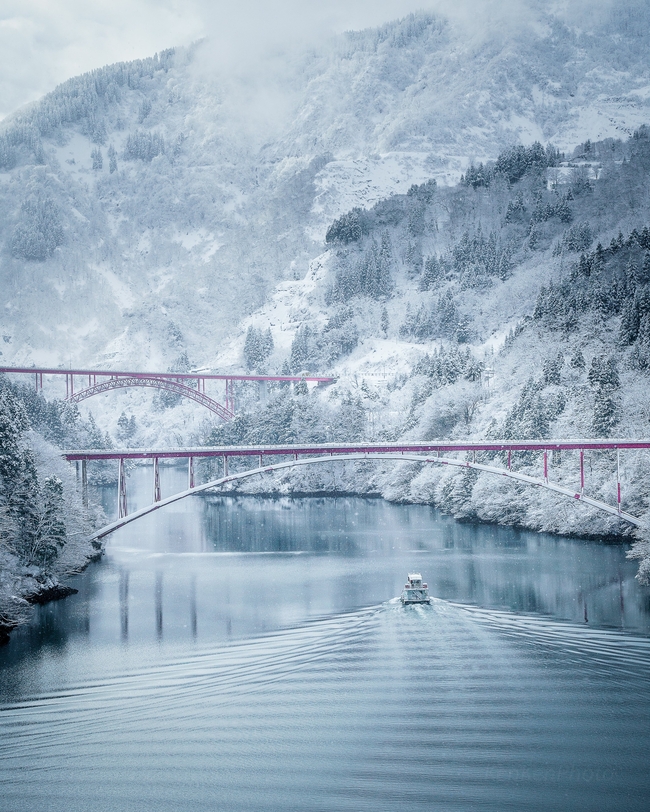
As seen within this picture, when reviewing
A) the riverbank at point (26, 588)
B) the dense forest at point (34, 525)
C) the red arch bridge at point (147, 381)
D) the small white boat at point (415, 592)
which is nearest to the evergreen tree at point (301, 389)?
the red arch bridge at point (147, 381)

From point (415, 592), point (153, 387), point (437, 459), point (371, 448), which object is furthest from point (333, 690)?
point (153, 387)

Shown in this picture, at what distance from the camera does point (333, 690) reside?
108 ft

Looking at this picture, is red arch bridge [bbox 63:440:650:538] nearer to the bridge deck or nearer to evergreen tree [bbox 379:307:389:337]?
the bridge deck

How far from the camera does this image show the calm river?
25.6 metres

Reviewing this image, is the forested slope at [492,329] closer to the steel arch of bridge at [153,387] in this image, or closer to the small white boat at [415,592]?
the steel arch of bridge at [153,387]

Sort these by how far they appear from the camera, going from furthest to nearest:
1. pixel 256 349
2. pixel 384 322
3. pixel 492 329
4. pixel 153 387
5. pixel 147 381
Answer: pixel 256 349 → pixel 384 322 → pixel 492 329 → pixel 147 381 → pixel 153 387

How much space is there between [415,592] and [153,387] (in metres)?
70.8

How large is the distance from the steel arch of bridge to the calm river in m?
47.7

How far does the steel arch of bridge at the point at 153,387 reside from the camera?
101562 mm

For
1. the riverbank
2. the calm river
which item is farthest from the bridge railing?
the riverbank

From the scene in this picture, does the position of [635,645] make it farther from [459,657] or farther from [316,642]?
[316,642]

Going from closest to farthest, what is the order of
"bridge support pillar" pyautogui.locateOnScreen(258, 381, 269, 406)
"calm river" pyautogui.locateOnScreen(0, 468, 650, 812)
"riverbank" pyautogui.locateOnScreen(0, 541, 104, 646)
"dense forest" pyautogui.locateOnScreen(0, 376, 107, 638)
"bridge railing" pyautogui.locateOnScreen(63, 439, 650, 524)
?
"calm river" pyautogui.locateOnScreen(0, 468, 650, 812)
"riverbank" pyautogui.locateOnScreen(0, 541, 104, 646)
"dense forest" pyautogui.locateOnScreen(0, 376, 107, 638)
"bridge railing" pyautogui.locateOnScreen(63, 439, 650, 524)
"bridge support pillar" pyautogui.locateOnScreen(258, 381, 269, 406)

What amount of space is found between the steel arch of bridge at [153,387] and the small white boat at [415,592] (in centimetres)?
6164

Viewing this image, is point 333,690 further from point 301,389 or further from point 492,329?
point 492,329
